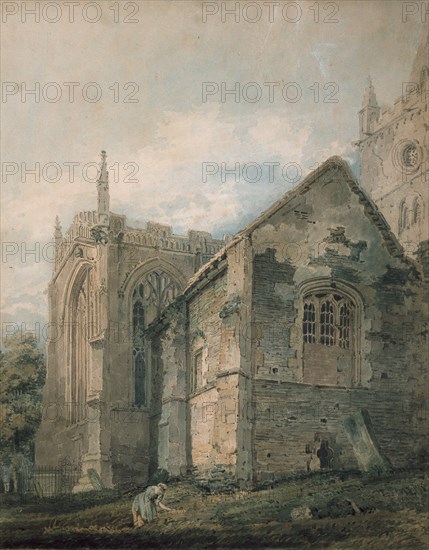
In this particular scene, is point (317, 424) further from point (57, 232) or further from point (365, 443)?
point (57, 232)

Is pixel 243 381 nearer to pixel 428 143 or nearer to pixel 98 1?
pixel 428 143

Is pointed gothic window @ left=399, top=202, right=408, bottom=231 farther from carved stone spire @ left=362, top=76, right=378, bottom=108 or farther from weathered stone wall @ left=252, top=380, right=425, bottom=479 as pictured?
weathered stone wall @ left=252, top=380, right=425, bottom=479

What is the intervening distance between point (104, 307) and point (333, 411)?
8.27ft

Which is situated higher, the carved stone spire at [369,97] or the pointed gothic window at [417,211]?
the carved stone spire at [369,97]

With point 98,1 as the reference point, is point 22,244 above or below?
below

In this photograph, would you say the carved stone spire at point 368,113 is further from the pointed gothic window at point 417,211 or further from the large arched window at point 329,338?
the large arched window at point 329,338

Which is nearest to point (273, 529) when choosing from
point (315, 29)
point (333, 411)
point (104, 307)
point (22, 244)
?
point (333, 411)

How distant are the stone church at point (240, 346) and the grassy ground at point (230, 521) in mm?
245

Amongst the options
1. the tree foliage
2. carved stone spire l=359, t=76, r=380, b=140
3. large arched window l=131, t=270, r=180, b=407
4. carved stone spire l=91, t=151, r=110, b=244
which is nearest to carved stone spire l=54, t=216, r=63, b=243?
carved stone spire l=91, t=151, r=110, b=244

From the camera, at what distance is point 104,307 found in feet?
29.6

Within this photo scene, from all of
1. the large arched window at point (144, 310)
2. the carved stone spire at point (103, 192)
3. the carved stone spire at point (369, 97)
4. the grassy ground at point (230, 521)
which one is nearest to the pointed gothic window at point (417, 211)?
the carved stone spire at point (369, 97)

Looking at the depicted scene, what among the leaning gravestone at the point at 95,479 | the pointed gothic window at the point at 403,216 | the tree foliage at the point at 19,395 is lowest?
the leaning gravestone at the point at 95,479

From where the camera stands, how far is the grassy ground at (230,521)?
8.46 m

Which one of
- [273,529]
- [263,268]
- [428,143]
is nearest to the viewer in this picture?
[273,529]
